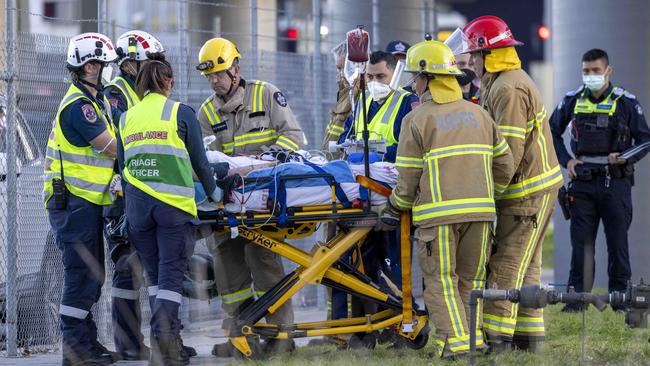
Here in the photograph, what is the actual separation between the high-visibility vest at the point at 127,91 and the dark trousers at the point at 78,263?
851 millimetres

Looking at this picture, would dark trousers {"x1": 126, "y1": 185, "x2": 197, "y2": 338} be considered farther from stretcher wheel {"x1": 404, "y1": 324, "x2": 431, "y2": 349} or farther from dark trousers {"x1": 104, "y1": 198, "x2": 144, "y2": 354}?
stretcher wheel {"x1": 404, "y1": 324, "x2": 431, "y2": 349}

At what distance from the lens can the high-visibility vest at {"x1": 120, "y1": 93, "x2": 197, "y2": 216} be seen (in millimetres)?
8078

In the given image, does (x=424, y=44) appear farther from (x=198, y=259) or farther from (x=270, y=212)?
(x=198, y=259)

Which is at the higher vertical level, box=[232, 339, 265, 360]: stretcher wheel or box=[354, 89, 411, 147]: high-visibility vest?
box=[354, 89, 411, 147]: high-visibility vest

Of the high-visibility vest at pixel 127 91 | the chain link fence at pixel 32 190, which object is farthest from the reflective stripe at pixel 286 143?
the chain link fence at pixel 32 190

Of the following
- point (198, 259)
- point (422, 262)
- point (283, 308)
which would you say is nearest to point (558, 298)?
point (422, 262)

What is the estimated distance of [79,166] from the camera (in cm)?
860

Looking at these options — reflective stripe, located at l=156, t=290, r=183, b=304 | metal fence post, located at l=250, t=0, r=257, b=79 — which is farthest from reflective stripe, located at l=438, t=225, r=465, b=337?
metal fence post, located at l=250, t=0, r=257, b=79

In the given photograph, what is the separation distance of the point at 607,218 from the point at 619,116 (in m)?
0.91

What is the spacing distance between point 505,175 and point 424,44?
39.6 inches

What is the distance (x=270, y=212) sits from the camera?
8328mm

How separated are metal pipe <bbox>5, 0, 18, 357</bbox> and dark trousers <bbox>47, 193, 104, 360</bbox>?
73cm

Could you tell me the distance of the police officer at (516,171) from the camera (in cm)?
857

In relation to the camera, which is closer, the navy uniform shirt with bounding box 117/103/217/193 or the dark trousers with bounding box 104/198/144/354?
the navy uniform shirt with bounding box 117/103/217/193
